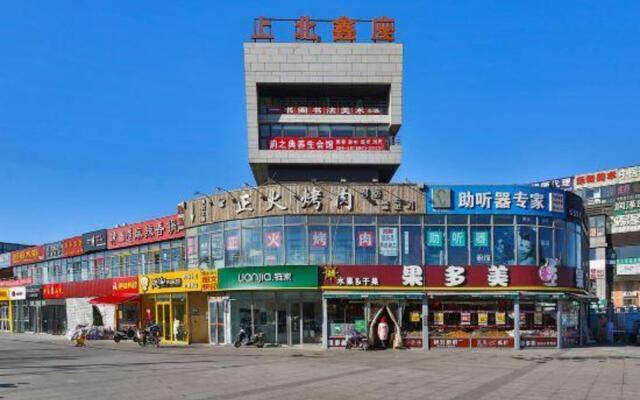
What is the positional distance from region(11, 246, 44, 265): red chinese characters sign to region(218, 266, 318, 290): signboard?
35.0 meters

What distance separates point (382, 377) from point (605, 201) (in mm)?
88584

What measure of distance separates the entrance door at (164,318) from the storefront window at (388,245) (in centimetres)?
1503

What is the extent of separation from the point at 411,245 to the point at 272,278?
7.26 meters

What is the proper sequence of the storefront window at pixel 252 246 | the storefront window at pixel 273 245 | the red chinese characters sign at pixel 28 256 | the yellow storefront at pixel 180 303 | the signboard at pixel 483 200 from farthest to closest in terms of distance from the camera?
the red chinese characters sign at pixel 28 256
the yellow storefront at pixel 180 303
the storefront window at pixel 252 246
the storefront window at pixel 273 245
the signboard at pixel 483 200

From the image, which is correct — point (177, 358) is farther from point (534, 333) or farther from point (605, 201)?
point (605, 201)

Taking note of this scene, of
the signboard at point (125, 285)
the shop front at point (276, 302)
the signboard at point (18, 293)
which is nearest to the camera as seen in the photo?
the shop front at point (276, 302)

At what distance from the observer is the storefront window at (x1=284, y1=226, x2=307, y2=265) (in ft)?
117

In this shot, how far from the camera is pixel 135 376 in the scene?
75.6ft

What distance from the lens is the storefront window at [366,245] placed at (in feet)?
116

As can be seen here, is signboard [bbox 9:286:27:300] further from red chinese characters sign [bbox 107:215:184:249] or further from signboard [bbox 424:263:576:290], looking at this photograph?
signboard [bbox 424:263:576:290]

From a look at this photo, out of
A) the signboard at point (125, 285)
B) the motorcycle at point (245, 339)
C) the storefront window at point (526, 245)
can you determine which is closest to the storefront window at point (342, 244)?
the motorcycle at point (245, 339)

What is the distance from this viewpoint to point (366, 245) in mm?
35312

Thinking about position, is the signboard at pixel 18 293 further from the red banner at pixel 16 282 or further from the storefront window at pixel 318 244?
the storefront window at pixel 318 244

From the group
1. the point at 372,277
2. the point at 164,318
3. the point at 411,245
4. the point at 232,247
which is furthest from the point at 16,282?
the point at 411,245
